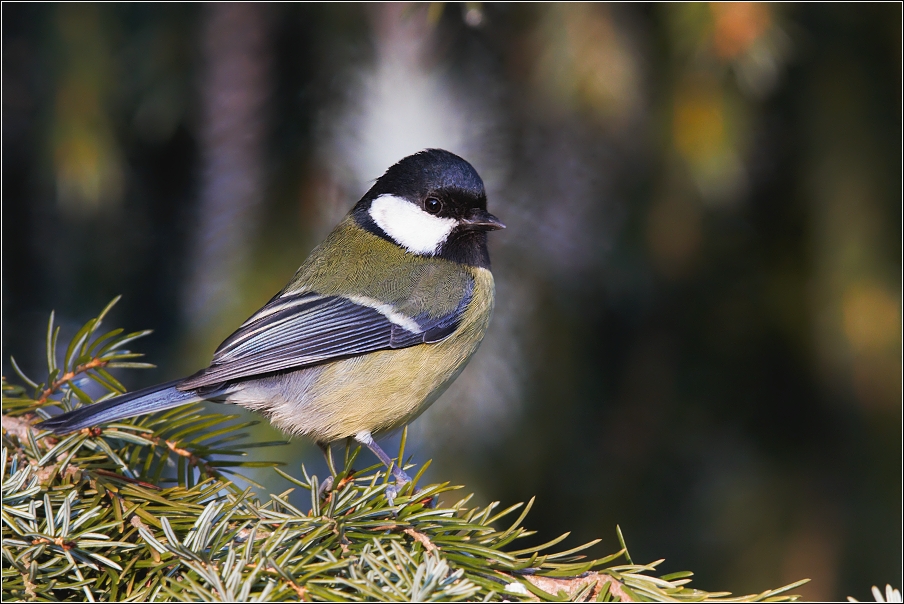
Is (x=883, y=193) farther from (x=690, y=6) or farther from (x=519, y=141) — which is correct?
(x=519, y=141)

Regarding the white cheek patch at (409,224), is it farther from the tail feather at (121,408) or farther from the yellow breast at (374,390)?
the tail feather at (121,408)

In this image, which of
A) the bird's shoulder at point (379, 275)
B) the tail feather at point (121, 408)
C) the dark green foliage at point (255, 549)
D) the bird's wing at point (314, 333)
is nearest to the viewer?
the dark green foliage at point (255, 549)

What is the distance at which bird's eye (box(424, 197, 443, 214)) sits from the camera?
1703 millimetres

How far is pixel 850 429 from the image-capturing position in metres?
1.68

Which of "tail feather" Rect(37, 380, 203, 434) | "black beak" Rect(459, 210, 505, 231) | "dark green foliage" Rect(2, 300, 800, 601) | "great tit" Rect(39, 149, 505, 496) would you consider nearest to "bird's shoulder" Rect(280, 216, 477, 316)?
"great tit" Rect(39, 149, 505, 496)

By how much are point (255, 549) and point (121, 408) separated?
391 millimetres

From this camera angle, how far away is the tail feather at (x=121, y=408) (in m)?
1.13

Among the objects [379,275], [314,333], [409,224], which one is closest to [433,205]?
[409,224]

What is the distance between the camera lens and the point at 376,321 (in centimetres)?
156

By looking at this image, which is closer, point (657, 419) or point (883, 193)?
point (883, 193)

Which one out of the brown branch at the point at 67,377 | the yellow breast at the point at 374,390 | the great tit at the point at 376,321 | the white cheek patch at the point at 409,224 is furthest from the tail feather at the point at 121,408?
the white cheek patch at the point at 409,224

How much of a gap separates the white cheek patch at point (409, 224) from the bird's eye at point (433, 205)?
0.01 m

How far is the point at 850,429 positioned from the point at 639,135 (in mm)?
811

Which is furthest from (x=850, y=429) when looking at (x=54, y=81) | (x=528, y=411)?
(x=54, y=81)
